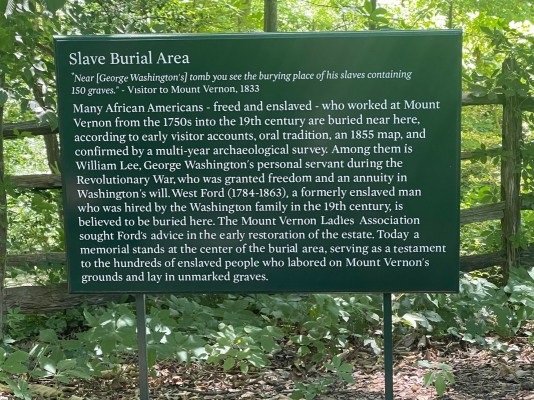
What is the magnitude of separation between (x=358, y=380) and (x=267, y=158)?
1.89 meters

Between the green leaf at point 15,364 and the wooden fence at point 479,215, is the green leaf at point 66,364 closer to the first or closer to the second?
the green leaf at point 15,364

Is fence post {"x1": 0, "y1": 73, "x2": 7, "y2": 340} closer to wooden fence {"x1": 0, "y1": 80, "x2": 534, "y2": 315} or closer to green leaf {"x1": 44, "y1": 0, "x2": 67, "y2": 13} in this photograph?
wooden fence {"x1": 0, "y1": 80, "x2": 534, "y2": 315}

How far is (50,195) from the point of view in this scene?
18.5 feet

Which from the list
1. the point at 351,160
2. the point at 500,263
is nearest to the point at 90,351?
the point at 351,160

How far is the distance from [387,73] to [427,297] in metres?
2.18

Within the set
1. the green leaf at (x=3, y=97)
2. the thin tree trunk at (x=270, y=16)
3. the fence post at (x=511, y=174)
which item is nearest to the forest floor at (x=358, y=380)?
the fence post at (x=511, y=174)

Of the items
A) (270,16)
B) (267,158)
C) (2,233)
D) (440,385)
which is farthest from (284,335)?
(270,16)

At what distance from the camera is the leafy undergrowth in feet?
12.9

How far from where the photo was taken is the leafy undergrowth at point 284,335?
155 inches

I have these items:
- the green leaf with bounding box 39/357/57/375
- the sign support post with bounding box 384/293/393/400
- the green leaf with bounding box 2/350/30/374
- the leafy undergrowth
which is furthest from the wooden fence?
the sign support post with bounding box 384/293/393/400

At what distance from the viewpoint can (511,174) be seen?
5895 millimetres

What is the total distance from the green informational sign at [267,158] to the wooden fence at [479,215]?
2123 mm

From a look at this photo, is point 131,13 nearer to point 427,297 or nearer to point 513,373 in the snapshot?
point 427,297

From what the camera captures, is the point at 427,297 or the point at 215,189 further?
the point at 427,297
